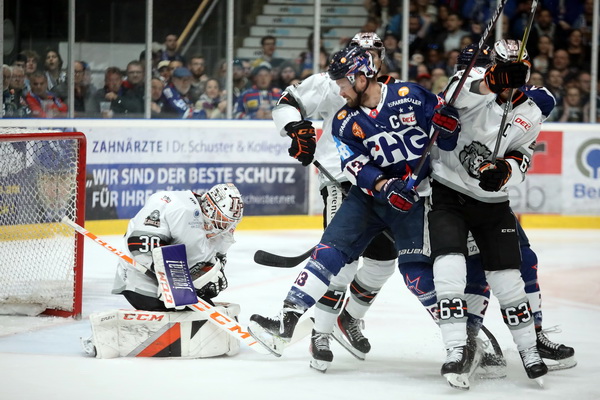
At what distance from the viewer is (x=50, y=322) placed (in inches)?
172

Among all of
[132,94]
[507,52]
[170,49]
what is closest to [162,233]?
[507,52]

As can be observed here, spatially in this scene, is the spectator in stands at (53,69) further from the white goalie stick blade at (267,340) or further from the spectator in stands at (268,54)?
the white goalie stick blade at (267,340)

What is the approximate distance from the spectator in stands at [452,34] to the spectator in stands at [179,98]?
2.15 metres

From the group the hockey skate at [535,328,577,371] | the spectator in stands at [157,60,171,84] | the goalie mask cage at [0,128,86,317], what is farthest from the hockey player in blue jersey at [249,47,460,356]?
the spectator in stands at [157,60,171,84]

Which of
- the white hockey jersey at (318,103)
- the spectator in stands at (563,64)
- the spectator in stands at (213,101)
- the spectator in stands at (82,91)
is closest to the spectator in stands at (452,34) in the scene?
the spectator in stands at (563,64)

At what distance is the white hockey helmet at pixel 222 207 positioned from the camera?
379 centimetres

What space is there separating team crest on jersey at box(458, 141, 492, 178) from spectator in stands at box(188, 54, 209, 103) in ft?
14.9

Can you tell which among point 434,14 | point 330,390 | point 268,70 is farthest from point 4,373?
point 434,14

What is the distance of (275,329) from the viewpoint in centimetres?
346

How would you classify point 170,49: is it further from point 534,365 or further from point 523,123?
point 534,365

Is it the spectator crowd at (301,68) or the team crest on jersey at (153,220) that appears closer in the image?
the team crest on jersey at (153,220)

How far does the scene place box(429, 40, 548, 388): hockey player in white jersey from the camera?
10.9 feet

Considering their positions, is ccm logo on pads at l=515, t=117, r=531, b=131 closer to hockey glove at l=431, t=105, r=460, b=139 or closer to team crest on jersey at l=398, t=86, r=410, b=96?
hockey glove at l=431, t=105, r=460, b=139

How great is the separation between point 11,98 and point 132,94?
102 centimetres
